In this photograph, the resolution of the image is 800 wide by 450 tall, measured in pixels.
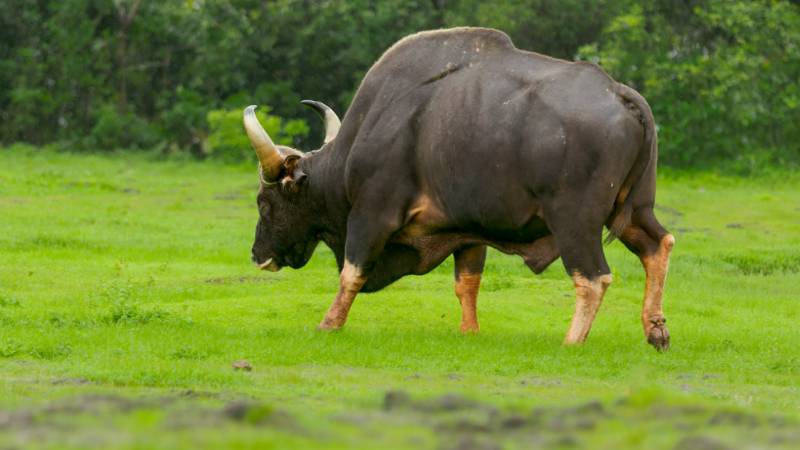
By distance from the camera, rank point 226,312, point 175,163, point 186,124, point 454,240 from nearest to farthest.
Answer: point 454,240
point 226,312
point 175,163
point 186,124

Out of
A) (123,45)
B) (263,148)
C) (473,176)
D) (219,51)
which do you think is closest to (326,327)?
(263,148)

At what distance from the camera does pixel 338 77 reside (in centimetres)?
2977

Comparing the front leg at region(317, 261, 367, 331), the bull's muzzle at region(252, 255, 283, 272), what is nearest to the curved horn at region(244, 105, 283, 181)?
the bull's muzzle at region(252, 255, 283, 272)

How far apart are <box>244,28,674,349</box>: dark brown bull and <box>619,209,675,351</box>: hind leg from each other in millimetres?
11

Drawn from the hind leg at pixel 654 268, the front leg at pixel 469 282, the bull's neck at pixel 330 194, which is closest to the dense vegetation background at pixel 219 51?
the bull's neck at pixel 330 194

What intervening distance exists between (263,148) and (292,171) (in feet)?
1.34

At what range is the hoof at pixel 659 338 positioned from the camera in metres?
8.45

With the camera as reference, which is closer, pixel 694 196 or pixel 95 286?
pixel 95 286

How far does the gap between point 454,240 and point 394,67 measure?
5.51 feet

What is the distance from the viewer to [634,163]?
8164 mm

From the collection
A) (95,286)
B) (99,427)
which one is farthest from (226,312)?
(99,427)

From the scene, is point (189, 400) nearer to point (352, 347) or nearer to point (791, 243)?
point (352, 347)

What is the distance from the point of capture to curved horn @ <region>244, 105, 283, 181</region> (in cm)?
957

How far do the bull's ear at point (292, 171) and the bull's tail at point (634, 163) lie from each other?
3045 mm
